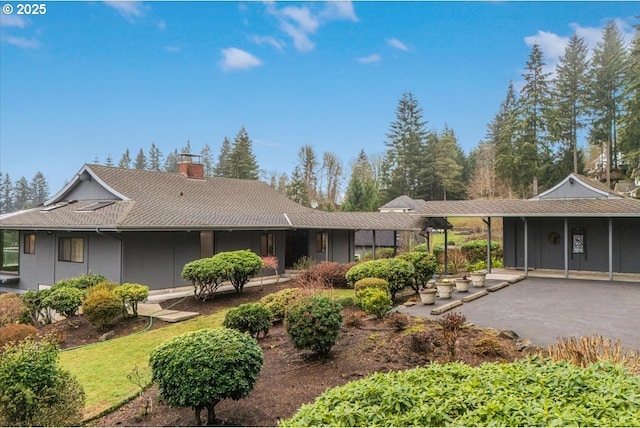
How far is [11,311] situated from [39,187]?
8274 centimetres

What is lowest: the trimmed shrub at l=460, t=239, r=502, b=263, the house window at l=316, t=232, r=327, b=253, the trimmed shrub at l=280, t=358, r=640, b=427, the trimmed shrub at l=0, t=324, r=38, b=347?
the trimmed shrub at l=0, t=324, r=38, b=347

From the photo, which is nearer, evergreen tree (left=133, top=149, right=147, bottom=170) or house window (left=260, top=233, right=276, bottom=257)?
house window (left=260, top=233, right=276, bottom=257)

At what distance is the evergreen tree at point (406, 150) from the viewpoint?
47.1 meters

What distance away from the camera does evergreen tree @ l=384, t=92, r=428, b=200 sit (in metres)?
47.1

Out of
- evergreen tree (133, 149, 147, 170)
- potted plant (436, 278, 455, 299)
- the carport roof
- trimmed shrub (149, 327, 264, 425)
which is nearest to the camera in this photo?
trimmed shrub (149, 327, 264, 425)

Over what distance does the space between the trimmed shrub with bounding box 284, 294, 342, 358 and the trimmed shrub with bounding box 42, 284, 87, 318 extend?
785 centimetres

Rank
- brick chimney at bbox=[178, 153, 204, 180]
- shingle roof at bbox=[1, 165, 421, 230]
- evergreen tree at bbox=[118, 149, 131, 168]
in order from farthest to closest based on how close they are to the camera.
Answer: evergreen tree at bbox=[118, 149, 131, 168] < brick chimney at bbox=[178, 153, 204, 180] < shingle roof at bbox=[1, 165, 421, 230]

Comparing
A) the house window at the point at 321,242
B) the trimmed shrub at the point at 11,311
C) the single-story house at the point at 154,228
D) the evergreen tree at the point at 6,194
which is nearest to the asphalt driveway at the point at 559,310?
the single-story house at the point at 154,228

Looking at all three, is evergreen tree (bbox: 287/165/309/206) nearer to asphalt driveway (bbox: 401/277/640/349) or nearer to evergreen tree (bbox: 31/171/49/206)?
asphalt driveway (bbox: 401/277/640/349)

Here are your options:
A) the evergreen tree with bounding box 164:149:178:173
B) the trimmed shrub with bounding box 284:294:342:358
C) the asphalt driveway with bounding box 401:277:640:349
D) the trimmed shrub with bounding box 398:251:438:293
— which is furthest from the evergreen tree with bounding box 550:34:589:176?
the evergreen tree with bounding box 164:149:178:173

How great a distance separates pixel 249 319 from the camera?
8.44m

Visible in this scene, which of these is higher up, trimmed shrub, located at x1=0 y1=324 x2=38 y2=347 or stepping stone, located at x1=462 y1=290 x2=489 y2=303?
stepping stone, located at x1=462 y1=290 x2=489 y2=303

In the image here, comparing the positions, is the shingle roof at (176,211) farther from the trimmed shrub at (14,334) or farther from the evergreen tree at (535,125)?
the evergreen tree at (535,125)

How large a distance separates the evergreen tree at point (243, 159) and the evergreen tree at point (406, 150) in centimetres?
1655
